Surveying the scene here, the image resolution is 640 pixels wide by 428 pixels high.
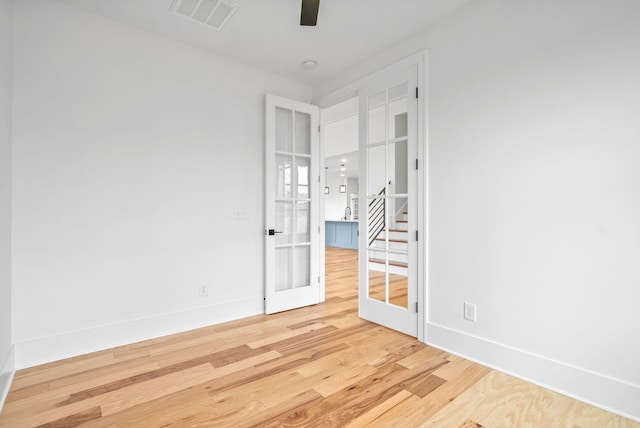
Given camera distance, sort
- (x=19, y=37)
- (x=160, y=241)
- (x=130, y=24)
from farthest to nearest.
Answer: (x=160, y=241), (x=130, y=24), (x=19, y=37)

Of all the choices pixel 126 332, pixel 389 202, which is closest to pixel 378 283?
pixel 389 202

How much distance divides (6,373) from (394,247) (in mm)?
3063

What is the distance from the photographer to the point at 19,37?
2.23 m

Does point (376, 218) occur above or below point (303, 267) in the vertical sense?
above

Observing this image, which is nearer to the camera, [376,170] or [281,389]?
[281,389]

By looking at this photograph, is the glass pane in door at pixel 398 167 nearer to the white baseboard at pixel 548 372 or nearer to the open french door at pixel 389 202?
the open french door at pixel 389 202

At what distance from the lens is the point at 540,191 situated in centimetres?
202

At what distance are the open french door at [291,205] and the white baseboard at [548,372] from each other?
1667mm

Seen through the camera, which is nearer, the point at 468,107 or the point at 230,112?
the point at 468,107

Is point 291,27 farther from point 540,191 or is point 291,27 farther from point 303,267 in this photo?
point 303,267

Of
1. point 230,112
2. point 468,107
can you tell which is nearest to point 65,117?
point 230,112

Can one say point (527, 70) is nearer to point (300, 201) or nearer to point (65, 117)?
point (300, 201)

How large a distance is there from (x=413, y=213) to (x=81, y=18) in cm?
310

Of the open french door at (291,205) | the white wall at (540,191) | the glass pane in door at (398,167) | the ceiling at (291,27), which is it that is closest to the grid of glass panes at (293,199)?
the open french door at (291,205)
